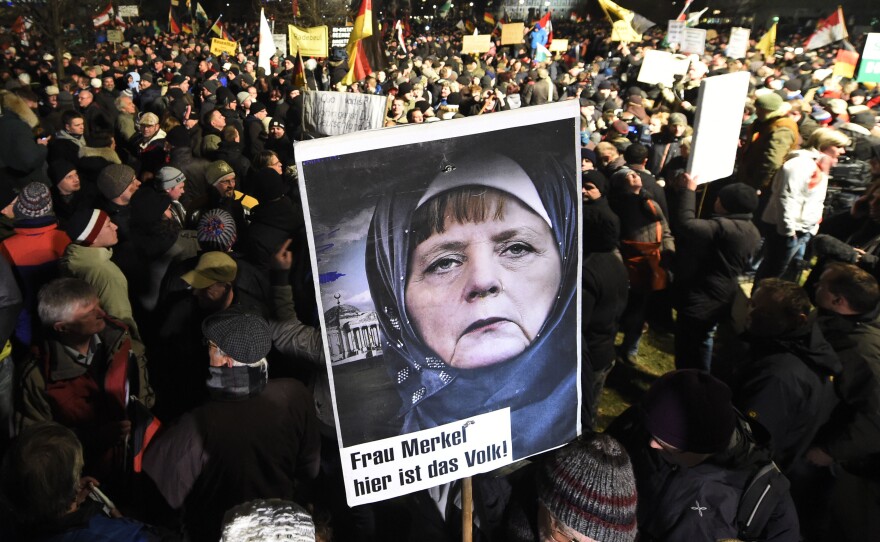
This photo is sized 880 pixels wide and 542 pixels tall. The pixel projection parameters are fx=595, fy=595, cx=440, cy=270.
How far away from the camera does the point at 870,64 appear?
987cm

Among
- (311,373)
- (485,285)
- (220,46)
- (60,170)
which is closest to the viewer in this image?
(485,285)

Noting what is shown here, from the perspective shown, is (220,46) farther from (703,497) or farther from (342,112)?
(703,497)

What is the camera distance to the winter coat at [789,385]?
2703 millimetres

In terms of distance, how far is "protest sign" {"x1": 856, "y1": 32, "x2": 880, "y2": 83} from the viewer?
9758 mm

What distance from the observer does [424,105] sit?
9.58 metres

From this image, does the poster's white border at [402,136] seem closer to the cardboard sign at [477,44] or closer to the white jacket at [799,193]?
the white jacket at [799,193]

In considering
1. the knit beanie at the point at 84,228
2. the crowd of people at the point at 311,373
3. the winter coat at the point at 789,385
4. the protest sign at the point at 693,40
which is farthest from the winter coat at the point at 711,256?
the protest sign at the point at 693,40

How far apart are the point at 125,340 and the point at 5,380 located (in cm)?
96

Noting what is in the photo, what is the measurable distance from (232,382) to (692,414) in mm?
1752

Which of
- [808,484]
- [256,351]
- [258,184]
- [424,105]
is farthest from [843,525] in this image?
[424,105]

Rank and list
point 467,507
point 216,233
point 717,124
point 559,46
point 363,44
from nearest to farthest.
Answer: point 467,507
point 216,233
point 717,124
point 363,44
point 559,46

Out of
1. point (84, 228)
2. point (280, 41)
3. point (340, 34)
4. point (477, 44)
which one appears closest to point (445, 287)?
point (84, 228)

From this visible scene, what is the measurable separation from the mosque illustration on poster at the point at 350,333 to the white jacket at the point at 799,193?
5272 millimetres

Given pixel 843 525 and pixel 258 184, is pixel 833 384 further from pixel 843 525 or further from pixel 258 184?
pixel 258 184
